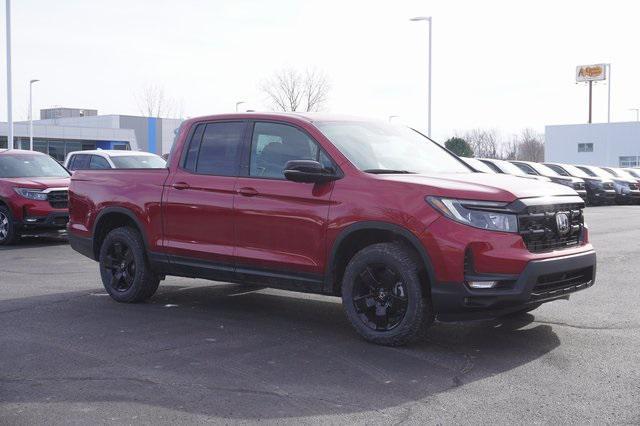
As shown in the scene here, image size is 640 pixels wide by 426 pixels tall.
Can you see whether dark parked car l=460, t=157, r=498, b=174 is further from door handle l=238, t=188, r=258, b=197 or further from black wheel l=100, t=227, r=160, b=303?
black wheel l=100, t=227, r=160, b=303

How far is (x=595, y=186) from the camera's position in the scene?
29875mm

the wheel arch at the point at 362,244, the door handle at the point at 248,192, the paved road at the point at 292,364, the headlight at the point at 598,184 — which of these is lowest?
the paved road at the point at 292,364

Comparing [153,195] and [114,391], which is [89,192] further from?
[114,391]

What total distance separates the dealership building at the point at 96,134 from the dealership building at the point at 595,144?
3671 cm

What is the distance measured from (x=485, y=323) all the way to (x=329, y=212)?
1.85 metres

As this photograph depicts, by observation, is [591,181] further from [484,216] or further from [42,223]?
[484,216]

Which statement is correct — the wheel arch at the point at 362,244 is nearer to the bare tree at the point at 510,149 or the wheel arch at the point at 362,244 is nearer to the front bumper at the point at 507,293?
the front bumper at the point at 507,293

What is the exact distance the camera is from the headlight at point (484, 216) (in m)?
5.76

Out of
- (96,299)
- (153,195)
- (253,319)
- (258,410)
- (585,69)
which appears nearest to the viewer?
(258,410)

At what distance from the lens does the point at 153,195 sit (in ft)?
25.5

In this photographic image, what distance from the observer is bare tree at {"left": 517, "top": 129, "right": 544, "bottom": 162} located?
113312 millimetres

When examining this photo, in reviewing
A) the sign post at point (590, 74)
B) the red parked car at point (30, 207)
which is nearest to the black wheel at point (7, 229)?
the red parked car at point (30, 207)

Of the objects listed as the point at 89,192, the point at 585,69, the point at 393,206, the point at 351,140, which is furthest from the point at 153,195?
the point at 585,69

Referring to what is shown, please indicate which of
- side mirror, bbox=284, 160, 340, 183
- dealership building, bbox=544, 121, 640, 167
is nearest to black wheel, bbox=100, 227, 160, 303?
side mirror, bbox=284, 160, 340, 183
